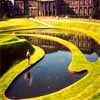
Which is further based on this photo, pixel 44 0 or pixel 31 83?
pixel 44 0

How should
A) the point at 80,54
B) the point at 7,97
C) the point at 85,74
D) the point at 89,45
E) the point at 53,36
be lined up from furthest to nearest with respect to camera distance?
the point at 53,36 → the point at 89,45 → the point at 80,54 → the point at 85,74 → the point at 7,97

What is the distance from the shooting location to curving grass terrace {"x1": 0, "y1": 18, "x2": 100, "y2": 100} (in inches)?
1134

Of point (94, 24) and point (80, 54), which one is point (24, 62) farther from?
point (94, 24)

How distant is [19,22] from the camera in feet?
271

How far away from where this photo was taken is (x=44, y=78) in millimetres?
35906

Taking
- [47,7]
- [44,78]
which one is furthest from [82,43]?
[47,7]

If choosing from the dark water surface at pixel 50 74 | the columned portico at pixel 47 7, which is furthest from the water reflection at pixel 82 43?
the columned portico at pixel 47 7

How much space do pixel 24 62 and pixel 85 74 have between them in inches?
435

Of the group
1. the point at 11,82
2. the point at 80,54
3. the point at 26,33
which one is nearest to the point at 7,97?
the point at 11,82

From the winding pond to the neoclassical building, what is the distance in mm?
49691

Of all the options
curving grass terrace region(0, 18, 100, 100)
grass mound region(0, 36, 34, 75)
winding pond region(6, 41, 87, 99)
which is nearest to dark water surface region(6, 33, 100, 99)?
winding pond region(6, 41, 87, 99)

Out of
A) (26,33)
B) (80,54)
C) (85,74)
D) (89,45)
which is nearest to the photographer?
(85,74)

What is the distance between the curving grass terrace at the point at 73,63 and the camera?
2881 cm

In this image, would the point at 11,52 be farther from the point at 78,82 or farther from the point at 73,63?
the point at 78,82
